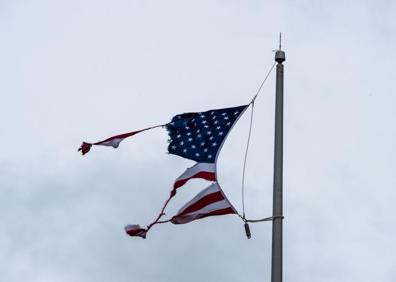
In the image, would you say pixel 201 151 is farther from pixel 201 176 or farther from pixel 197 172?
pixel 201 176

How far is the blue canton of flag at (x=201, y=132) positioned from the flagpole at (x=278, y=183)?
1411 mm

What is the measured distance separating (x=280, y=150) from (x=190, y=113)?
3.37 metres

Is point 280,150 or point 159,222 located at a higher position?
point 280,150

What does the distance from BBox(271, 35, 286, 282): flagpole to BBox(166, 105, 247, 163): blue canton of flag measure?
1.41 metres

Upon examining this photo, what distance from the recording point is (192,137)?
66.8 feet

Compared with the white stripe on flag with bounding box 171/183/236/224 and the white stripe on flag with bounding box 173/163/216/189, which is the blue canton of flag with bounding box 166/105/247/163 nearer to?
the white stripe on flag with bounding box 173/163/216/189

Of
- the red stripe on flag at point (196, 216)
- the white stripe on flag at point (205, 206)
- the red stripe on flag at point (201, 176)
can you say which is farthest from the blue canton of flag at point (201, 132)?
the red stripe on flag at point (196, 216)

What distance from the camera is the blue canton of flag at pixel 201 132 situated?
65.1 feet

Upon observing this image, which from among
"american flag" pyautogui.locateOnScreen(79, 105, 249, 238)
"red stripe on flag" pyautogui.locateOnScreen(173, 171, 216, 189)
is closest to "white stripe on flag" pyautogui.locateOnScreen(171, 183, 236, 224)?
"american flag" pyautogui.locateOnScreen(79, 105, 249, 238)

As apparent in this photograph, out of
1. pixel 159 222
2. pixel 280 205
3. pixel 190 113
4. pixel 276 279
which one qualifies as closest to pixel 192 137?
pixel 190 113

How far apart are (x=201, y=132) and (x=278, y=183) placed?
128 inches

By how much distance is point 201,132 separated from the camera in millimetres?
20250

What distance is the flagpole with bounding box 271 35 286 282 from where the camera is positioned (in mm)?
16719

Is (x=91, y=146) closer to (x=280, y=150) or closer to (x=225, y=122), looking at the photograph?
(x=225, y=122)
